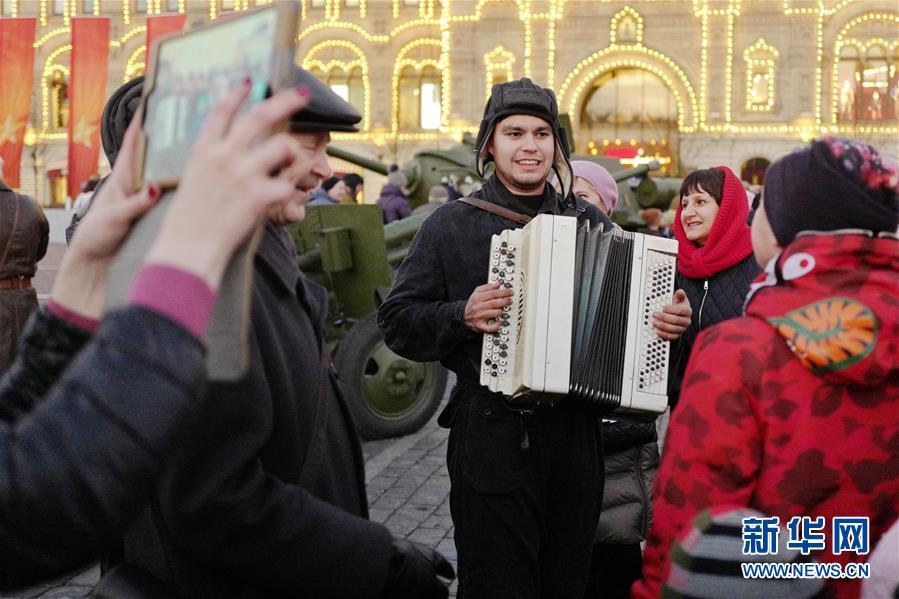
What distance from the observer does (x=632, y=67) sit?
40.5 meters

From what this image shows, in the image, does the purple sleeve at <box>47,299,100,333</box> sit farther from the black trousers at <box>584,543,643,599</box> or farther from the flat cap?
the black trousers at <box>584,543,643,599</box>

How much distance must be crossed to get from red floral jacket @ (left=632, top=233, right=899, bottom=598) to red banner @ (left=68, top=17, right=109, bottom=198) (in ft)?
64.1

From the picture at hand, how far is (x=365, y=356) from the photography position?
7262 mm

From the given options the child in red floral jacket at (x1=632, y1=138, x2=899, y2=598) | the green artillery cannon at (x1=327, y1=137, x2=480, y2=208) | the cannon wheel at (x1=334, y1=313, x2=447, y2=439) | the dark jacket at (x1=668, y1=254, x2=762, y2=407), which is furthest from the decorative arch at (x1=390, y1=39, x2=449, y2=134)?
the child in red floral jacket at (x1=632, y1=138, x2=899, y2=598)

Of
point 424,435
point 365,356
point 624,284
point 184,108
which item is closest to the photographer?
point 184,108

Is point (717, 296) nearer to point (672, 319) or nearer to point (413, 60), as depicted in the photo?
point (672, 319)

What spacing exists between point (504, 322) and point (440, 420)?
20.1 inches

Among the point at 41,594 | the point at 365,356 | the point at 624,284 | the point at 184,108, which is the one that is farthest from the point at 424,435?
the point at 184,108

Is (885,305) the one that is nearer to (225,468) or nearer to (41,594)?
(225,468)

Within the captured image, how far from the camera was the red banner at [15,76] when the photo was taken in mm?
18453

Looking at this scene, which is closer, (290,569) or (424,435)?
(290,569)

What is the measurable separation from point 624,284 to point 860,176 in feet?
4.13

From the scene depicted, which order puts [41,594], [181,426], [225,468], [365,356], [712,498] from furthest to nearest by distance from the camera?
[365,356] → [41,594] → [712,498] → [225,468] → [181,426]

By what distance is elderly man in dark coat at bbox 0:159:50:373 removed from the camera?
6082 mm
